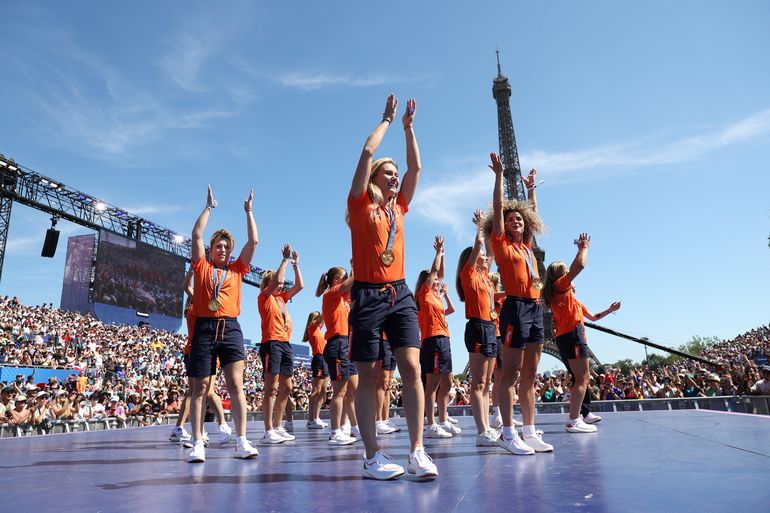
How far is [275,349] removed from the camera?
23.1ft

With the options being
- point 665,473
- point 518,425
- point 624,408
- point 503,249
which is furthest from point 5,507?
point 624,408

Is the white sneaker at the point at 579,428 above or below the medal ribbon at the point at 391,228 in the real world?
below

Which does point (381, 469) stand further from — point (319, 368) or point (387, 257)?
point (319, 368)

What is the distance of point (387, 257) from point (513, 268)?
173cm

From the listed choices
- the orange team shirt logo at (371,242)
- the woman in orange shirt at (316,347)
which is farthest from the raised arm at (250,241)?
the woman in orange shirt at (316,347)

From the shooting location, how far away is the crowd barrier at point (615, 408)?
32.9ft

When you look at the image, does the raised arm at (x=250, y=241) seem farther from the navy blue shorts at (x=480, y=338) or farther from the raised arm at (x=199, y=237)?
the navy blue shorts at (x=480, y=338)

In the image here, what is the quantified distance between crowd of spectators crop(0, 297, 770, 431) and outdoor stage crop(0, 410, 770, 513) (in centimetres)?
844

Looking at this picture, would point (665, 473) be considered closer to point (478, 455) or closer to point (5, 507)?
point (478, 455)

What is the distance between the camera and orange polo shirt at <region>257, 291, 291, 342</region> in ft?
23.3

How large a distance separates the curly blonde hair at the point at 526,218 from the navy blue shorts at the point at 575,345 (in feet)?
5.50

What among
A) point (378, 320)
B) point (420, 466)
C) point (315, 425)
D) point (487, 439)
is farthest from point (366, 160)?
point (315, 425)

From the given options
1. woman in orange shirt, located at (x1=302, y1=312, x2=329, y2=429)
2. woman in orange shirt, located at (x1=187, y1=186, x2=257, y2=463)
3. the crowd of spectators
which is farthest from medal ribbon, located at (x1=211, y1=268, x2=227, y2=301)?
the crowd of spectators

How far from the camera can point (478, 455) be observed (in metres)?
4.25
